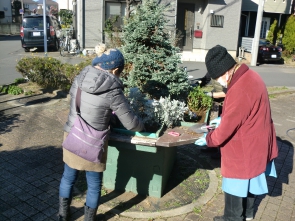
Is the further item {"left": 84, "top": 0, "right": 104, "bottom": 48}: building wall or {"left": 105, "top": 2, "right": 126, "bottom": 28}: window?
{"left": 105, "top": 2, "right": 126, "bottom": 28}: window

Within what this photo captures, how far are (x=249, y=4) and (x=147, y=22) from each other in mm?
19511

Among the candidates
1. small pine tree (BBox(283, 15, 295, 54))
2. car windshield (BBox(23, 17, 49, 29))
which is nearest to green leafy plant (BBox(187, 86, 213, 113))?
car windshield (BBox(23, 17, 49, 29))

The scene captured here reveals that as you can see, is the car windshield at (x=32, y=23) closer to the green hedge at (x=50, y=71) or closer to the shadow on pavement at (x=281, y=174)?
the green hedge at (x=50, y=71)

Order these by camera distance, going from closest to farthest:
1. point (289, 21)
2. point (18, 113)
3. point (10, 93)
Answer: point (18, 113) → point (10, 93) → point (289, 21)

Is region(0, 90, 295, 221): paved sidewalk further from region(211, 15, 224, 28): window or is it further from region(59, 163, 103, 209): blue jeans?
region(211, 15, 224, 28): window

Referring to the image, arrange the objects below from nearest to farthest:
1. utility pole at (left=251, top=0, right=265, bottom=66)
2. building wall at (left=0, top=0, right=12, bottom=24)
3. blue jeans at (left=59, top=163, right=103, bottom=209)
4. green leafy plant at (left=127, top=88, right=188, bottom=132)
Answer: blue jeans at (left=59, top=163, right=103, bottom=209)
green leafy plant at (left=127, top=88, right=188, bottom=132)
utility pole at (left=251, top=0, right=265, bottom=66)
building wall at (left=0, top=0, right=12, bottom=24)

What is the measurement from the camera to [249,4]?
2144cm

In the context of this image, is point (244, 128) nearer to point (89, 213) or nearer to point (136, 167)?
point (136, 167)

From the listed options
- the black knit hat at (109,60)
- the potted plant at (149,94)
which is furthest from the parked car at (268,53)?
the black knit hat at (109,60)

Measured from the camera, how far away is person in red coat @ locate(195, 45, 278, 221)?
2.69m

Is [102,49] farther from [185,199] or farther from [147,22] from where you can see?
[185,199]

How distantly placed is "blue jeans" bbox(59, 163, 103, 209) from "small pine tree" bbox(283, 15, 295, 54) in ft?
63.9

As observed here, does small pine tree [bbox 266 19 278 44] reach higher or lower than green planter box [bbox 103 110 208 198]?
higher

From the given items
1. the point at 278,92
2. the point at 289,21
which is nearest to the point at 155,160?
the point at 278,92
